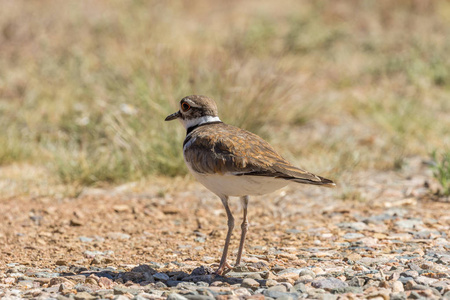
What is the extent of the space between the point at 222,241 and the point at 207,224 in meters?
0.57

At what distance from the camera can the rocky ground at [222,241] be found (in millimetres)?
3811

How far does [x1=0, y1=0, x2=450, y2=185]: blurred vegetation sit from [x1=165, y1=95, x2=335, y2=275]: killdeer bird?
105 inches

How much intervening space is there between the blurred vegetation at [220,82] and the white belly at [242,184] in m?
2.83

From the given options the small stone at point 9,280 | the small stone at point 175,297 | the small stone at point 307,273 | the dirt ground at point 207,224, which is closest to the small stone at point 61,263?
the dirt ground at point 207,224

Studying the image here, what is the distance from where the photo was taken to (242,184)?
4.08 m

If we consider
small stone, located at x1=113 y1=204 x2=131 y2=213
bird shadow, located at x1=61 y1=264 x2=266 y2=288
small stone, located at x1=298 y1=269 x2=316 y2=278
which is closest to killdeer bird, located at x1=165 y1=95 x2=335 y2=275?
bird shadow, located at x1=61 y1=264 x2=266 y2=288

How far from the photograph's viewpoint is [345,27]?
1420cm

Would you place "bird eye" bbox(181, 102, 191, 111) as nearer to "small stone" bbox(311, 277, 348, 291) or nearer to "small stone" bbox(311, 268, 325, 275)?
"small stone" bbox(311, 268, 325, 275)

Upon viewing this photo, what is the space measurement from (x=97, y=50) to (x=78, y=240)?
23.2 ft

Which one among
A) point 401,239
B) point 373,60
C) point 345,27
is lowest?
point 401,239

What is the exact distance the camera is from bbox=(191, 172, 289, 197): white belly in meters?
4.04

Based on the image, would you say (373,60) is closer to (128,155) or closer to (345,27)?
(345,27)

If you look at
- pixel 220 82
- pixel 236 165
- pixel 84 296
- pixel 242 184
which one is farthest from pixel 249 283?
pixel 220 82

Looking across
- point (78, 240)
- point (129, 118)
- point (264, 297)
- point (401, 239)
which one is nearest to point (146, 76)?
point (129, 118)
